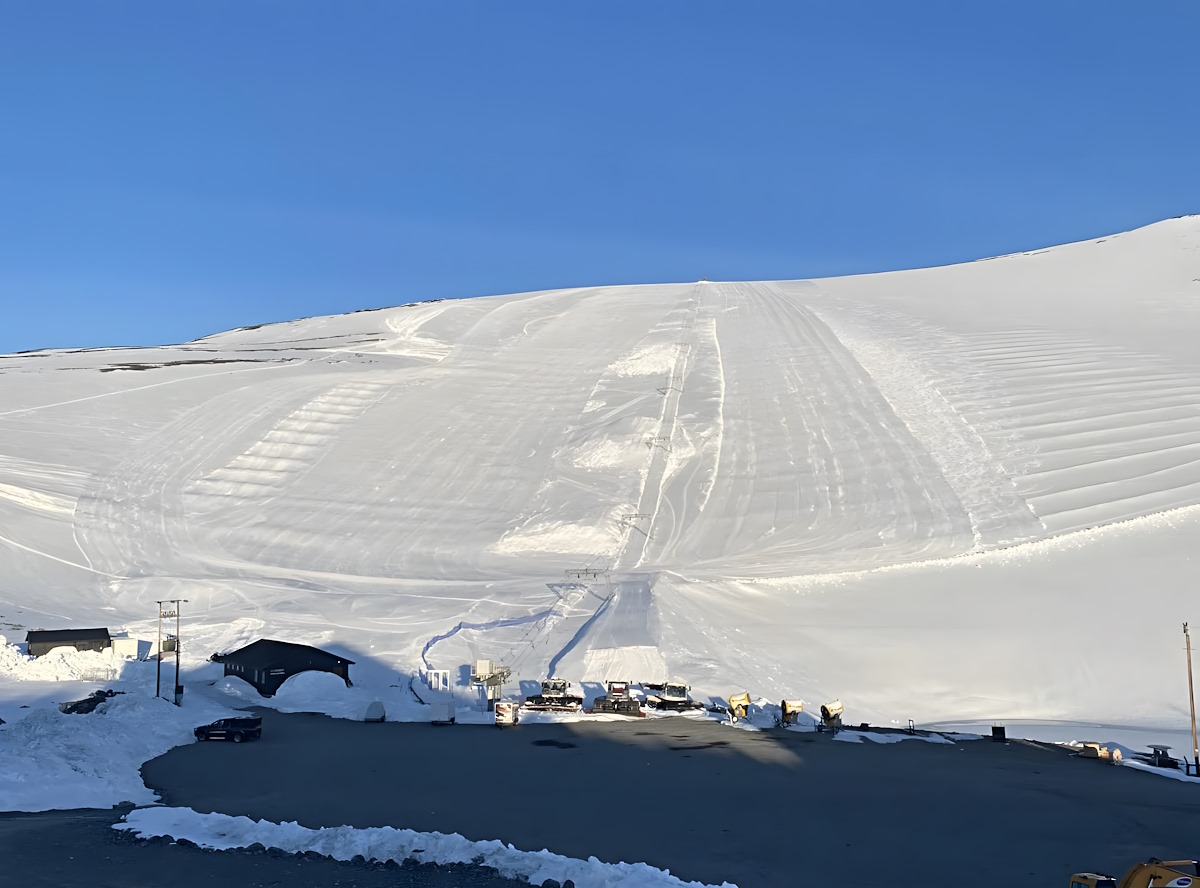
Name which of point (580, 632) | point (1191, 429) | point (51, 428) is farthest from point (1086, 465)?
point (51, 428)

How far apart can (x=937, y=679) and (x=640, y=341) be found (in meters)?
35.5

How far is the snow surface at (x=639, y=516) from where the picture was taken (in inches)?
1006

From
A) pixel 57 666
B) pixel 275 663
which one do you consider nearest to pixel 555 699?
pixel 275 663

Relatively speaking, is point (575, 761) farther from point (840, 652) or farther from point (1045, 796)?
point (840, 652)

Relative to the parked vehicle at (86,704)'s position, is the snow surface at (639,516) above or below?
above

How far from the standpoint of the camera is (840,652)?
26.6 m

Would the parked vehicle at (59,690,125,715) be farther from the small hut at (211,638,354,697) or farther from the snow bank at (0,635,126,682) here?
the small hut at (211,638,354,697)

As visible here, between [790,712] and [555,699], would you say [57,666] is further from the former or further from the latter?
[790,712]

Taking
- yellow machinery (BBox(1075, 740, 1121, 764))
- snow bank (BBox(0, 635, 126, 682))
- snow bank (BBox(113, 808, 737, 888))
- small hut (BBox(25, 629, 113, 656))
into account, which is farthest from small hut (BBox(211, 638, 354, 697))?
yellow machinery (BBox(1075, 740, 1121, 764))

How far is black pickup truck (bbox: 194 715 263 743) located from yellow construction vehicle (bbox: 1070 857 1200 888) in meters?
15.4

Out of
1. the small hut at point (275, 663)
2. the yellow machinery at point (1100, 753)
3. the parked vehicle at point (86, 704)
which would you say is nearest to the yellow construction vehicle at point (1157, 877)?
the yellow machinery at point (1100, 753)

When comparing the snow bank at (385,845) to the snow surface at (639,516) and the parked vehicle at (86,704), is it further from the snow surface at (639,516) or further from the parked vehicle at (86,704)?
the parked vehicle at (86,704)

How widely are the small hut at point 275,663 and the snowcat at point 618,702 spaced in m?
7.40

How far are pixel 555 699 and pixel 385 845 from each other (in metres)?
12.1
